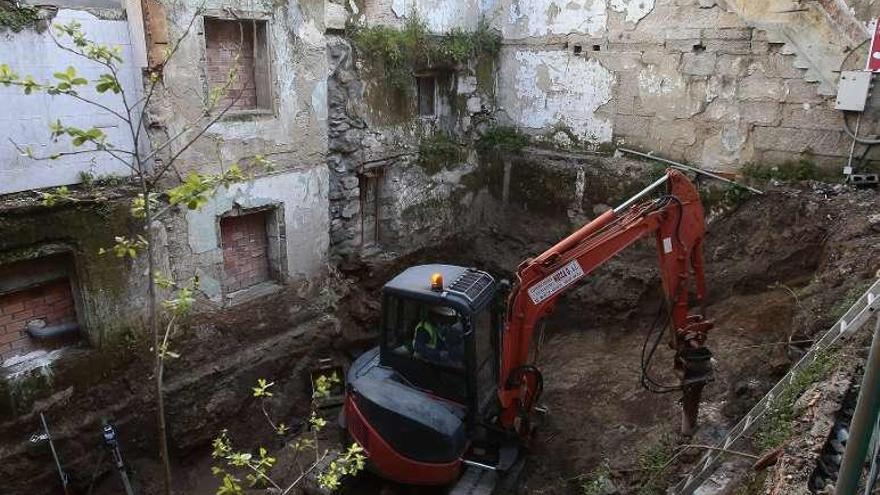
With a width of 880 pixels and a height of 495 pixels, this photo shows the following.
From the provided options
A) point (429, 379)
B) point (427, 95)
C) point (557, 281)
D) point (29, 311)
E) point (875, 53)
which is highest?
point (875, 53)

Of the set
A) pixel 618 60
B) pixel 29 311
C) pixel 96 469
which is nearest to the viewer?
pixel 29 311

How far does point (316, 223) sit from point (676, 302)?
459cm

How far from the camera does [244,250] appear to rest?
7.14 metres

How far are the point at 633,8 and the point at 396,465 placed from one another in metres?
6.86

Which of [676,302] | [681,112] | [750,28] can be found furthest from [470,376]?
[750,28]

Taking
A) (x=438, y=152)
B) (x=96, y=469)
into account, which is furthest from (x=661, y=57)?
(x=96, y=469)

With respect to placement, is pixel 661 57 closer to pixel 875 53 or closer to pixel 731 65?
pixel 731 65

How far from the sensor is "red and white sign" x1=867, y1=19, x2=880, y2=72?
662 cm

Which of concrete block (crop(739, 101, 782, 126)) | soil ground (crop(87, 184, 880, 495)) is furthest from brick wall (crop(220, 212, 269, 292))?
concrete block (crop(739, 101, 782, 126))

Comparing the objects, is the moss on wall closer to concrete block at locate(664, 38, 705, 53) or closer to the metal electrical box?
concrete block at locate(664, 38, 705, 53)

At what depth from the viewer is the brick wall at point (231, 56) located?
634cm

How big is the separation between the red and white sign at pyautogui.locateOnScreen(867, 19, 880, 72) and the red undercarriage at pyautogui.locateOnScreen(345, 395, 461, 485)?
6.41m

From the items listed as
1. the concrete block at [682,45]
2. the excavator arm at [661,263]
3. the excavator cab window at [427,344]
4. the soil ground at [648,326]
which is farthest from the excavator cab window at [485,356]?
the concrete block at [682,45]

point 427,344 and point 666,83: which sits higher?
point 666,83
